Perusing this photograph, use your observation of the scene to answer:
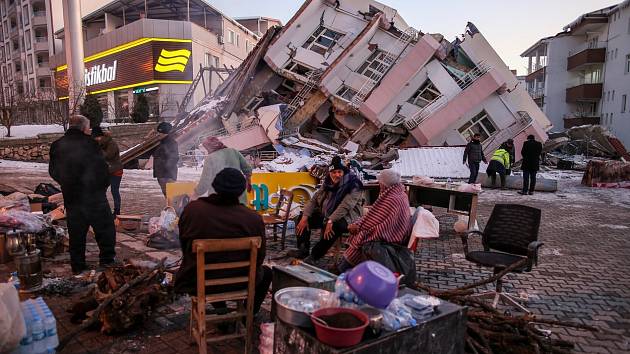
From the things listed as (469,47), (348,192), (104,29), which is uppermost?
(104,29)

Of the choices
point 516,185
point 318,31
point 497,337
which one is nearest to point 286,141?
point 318,31

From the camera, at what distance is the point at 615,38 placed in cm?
3114

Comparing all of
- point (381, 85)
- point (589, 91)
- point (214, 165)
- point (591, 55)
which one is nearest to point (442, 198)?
point (214, 165)

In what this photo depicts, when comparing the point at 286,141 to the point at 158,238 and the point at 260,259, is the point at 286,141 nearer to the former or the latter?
the point at 158,238

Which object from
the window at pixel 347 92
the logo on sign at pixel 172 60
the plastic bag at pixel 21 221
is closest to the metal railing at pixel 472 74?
the window at pixel 347 92

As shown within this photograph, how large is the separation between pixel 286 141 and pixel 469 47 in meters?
10.6

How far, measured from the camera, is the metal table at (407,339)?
7.48 ft

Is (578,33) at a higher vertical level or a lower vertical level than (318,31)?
higher

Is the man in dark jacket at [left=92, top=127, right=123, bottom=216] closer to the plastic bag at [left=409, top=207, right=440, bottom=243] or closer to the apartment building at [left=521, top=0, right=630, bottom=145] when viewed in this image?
the plastic bag at [left=409, top=207, right=440, bottom=243]

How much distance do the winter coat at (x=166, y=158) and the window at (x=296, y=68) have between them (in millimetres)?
14866

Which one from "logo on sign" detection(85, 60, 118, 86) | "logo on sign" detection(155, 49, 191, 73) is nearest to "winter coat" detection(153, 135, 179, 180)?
"logo on sign" detection(155, 49, 191, 73)

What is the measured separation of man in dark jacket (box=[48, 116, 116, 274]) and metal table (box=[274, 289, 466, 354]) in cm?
390

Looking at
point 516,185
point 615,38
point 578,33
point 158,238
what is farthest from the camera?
point 578,33

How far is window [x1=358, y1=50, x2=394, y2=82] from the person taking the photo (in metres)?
22.2
